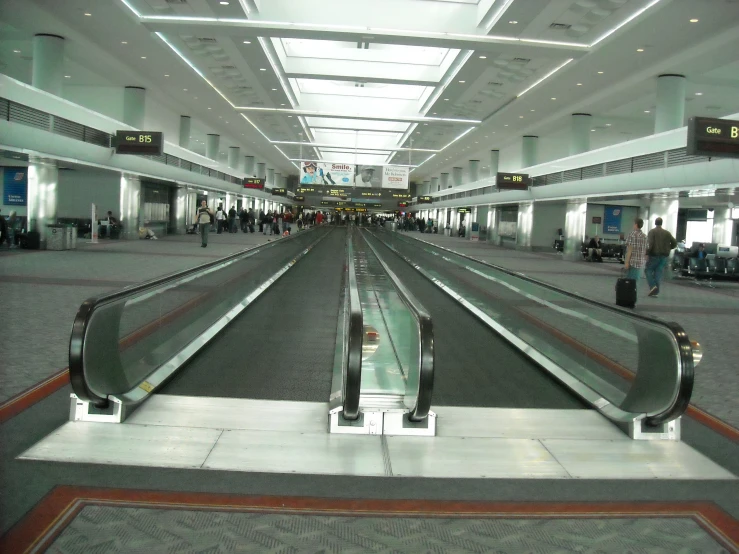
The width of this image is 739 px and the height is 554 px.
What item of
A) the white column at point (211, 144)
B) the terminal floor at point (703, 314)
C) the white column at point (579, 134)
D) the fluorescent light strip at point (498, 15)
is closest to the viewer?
the terminal floor at point (703, 314)

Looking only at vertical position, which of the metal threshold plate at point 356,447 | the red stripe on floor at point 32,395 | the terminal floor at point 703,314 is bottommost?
the metal threshold plate at point 356,447

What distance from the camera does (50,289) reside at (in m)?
12.0

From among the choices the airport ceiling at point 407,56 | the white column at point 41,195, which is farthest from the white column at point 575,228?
the white column at point 41,195

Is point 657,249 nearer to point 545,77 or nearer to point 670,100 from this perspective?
point 670,100

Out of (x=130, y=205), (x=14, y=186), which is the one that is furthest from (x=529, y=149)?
(x=14, y=186)

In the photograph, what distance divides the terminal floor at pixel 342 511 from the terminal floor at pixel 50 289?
2.01m

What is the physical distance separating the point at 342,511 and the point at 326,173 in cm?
→ 4176

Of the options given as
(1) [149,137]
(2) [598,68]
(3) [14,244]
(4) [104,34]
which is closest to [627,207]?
(2) [598,68]

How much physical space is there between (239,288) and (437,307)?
145 inches

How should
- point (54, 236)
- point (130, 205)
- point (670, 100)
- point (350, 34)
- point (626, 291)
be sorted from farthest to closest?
point (130, 205) < point (54, 236) < point (670, 100) < point (350, 34) < point (626, 291)

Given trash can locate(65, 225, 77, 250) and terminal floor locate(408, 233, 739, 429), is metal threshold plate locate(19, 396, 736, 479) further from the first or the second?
trash can locate(65, 225, 77, 250)

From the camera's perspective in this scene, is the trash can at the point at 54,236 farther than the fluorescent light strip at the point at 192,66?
Yes

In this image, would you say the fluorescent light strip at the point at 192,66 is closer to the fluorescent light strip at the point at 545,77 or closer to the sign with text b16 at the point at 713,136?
the fluorescent light strip at the point at 545,77

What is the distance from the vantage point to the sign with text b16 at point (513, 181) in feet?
104
